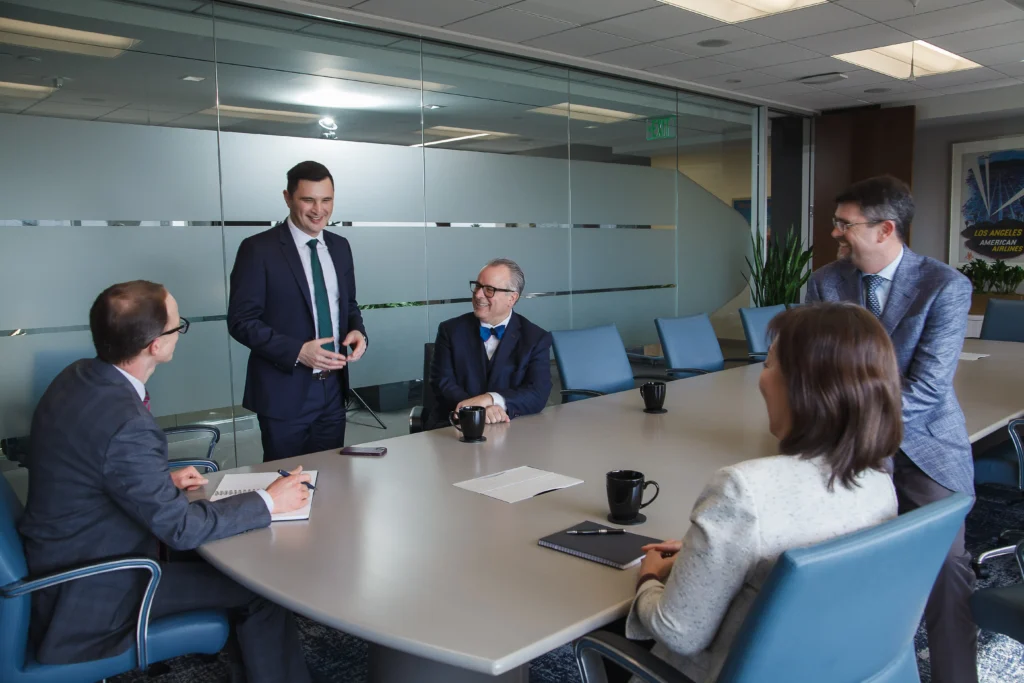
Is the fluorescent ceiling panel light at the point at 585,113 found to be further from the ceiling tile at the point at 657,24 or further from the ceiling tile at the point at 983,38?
the ceiling tile at the point at 983,38

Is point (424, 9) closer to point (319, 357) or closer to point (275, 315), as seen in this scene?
point (275, 315)

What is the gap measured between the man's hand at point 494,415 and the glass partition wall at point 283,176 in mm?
2381

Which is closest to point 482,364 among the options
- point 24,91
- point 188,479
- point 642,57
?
point 188,479

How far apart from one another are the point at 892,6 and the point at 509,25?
2.48 metres

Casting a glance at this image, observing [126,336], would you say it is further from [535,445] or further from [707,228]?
[707,228]

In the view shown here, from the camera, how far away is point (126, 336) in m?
2.00

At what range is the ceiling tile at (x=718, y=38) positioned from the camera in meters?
5.76

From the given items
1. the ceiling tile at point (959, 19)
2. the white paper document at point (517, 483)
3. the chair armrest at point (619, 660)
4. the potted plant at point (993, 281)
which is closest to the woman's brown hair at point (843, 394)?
the chair armrest at point (619, 660)

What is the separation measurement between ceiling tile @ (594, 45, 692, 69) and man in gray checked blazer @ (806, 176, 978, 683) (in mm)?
3808

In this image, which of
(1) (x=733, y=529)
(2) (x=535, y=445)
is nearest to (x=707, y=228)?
(2) (x=535, y=445)

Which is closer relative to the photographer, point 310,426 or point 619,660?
point 619,660

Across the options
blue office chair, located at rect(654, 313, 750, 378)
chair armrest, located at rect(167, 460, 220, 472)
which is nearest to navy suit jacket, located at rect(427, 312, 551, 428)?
chair armrest, located at rect(167, 460, 220, 472)

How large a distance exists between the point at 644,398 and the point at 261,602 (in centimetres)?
169

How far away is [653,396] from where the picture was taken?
3203 millimetres
